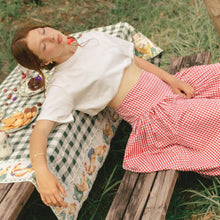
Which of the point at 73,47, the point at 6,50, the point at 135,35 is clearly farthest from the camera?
the point at 6,50

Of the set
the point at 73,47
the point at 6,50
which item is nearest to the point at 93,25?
the point at 6,50

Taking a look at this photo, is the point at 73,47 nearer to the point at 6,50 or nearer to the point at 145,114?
the point at 145,114

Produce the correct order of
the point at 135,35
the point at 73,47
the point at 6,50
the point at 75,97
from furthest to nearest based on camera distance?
the point at 6,50 → the point at 135,35 → the point at 73,47 → the point at 75,97

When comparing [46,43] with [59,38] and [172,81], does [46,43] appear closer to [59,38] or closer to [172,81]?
[59,38]

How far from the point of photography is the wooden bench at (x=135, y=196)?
174cm

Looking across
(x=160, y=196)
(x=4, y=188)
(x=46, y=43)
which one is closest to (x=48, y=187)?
(x=4, y=188)

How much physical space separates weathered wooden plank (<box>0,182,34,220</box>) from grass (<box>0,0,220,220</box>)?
97 centimetres

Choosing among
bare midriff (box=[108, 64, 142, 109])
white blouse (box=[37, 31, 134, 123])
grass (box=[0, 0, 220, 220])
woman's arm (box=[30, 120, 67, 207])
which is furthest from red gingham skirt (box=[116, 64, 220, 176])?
woman's arm (box=[30, 120, 67, 207])

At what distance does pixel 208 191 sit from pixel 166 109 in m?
0.77

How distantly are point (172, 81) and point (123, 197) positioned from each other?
3.57ft

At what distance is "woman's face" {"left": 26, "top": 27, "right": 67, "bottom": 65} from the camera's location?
78.8 inches

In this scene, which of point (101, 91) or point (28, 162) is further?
point (101, 91)

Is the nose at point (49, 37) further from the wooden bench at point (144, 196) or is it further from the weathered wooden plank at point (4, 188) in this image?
the wooden bench at point (144, 196)

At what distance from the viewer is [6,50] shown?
17.1ft
